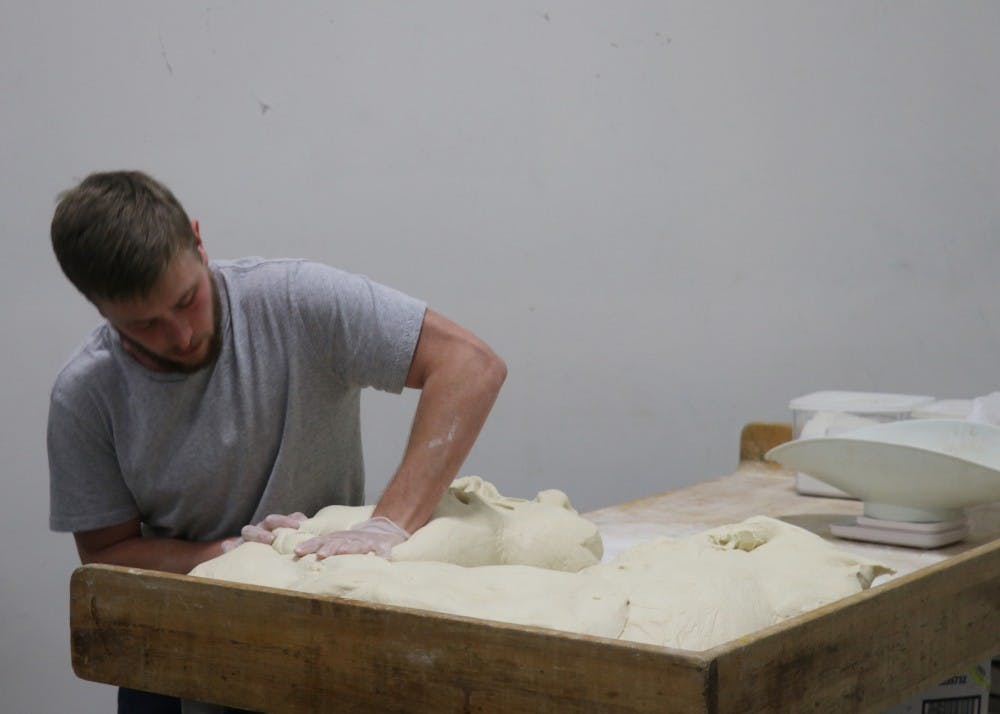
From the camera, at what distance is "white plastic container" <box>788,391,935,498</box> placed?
94.2 inches

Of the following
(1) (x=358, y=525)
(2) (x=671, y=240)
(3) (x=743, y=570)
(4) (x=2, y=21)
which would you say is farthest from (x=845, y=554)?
(4) (x=2, y=21)

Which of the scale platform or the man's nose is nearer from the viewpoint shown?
the man's nose

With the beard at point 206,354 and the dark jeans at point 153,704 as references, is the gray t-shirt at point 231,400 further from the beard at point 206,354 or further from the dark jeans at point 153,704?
the dark jeans at point 153,704

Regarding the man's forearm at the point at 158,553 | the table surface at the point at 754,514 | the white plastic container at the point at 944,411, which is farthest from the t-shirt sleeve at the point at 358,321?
the white plastic container at the point at 944,411

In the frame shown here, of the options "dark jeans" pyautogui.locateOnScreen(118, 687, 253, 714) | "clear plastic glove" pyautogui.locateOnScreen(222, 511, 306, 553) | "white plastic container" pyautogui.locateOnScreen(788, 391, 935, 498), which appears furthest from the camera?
"white plastic container" pyautogui.locateOnScreen(788, 391, 935, 498)

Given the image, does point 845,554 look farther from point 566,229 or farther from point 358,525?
point 566,229

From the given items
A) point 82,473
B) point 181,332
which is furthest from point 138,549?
point 181,332

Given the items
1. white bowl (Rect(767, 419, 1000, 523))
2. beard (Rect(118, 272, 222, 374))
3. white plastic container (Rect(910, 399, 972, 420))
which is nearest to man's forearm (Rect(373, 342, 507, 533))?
beard (Rect(118, 272, 222, 374))

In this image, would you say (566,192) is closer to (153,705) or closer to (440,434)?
(440,434)

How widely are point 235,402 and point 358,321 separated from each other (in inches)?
9.0

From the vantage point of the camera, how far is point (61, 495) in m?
1.80

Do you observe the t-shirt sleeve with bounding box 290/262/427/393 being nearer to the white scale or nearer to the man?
the man

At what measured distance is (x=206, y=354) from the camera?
5.69 feet

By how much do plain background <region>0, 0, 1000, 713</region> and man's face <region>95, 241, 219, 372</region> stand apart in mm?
1433
